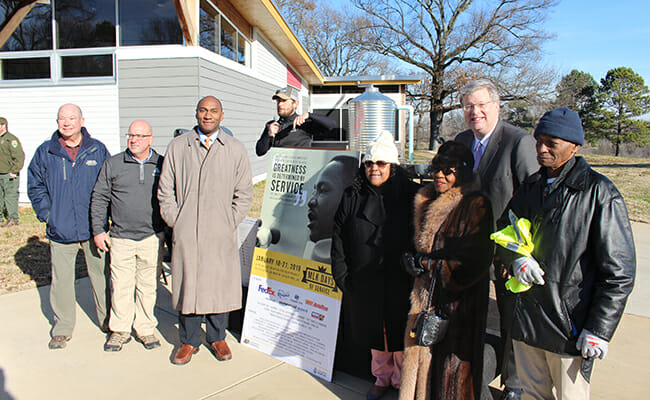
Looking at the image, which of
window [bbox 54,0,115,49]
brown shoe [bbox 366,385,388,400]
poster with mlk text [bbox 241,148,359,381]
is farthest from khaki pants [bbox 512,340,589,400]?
window [bbox 54,0,115,49]

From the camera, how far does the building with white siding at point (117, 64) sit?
8250 millimetres

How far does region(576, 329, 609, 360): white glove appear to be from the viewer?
1.74 metres

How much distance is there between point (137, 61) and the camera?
330 inches

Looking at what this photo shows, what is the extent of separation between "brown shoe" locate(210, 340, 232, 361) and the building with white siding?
19.5 feet

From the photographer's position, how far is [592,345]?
1745 mm

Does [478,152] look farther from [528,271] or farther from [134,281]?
[134,281]

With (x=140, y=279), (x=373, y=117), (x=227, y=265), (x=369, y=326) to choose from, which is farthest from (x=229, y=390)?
(x=373, y=117)

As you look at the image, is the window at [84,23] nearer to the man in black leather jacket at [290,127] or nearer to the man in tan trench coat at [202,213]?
the man in black leather jacket at [290,127]

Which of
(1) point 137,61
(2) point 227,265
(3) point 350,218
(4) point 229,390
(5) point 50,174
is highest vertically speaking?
(1) point 137,61

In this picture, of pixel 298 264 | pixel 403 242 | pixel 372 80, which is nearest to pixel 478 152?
pixel 403 242

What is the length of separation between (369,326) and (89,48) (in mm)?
8880

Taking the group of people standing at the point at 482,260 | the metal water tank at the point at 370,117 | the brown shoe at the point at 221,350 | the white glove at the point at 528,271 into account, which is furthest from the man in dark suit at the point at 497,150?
the brown shoe at the point at 221,350

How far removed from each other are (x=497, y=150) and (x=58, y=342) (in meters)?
3.73

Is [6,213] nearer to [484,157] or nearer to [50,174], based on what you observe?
[50,174]
